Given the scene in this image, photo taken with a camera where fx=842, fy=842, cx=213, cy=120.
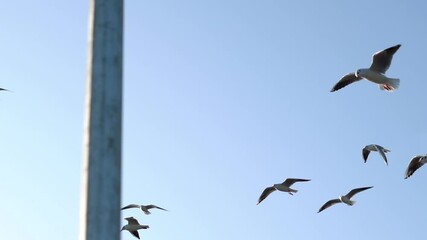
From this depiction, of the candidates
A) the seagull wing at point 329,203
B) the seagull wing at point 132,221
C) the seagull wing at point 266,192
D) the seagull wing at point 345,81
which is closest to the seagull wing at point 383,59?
the seagull wing at point 345,81

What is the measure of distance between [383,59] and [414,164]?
193 inches

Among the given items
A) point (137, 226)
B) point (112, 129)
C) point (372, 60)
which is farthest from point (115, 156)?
point (137, 226)

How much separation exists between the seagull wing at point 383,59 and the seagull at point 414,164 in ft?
13.6

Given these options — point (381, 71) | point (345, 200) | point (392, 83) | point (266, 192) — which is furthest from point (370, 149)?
point (392, 83)

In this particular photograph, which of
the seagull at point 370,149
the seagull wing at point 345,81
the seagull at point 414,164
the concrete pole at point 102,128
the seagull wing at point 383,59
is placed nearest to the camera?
the concrete pole at point 102,128

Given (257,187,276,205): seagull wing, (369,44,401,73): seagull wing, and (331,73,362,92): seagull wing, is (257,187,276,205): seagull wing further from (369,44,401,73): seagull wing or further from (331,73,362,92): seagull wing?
(369,44,401,73): seagull wing

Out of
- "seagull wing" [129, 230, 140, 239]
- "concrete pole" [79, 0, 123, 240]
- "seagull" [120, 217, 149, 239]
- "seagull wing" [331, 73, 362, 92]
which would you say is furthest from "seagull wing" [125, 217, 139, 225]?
"concrete pole" [79, 0, 123, 240]

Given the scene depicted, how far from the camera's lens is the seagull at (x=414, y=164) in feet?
74.0

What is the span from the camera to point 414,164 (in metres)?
22.9

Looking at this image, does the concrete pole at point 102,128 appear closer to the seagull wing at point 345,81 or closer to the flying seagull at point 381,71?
the flying seagull at point 381,71

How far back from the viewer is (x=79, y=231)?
3.13 m

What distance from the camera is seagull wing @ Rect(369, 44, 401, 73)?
61.9 ft

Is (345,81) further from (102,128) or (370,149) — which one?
(102,128)

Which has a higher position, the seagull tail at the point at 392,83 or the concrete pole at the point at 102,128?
the seagull tail at the point at 392,83
